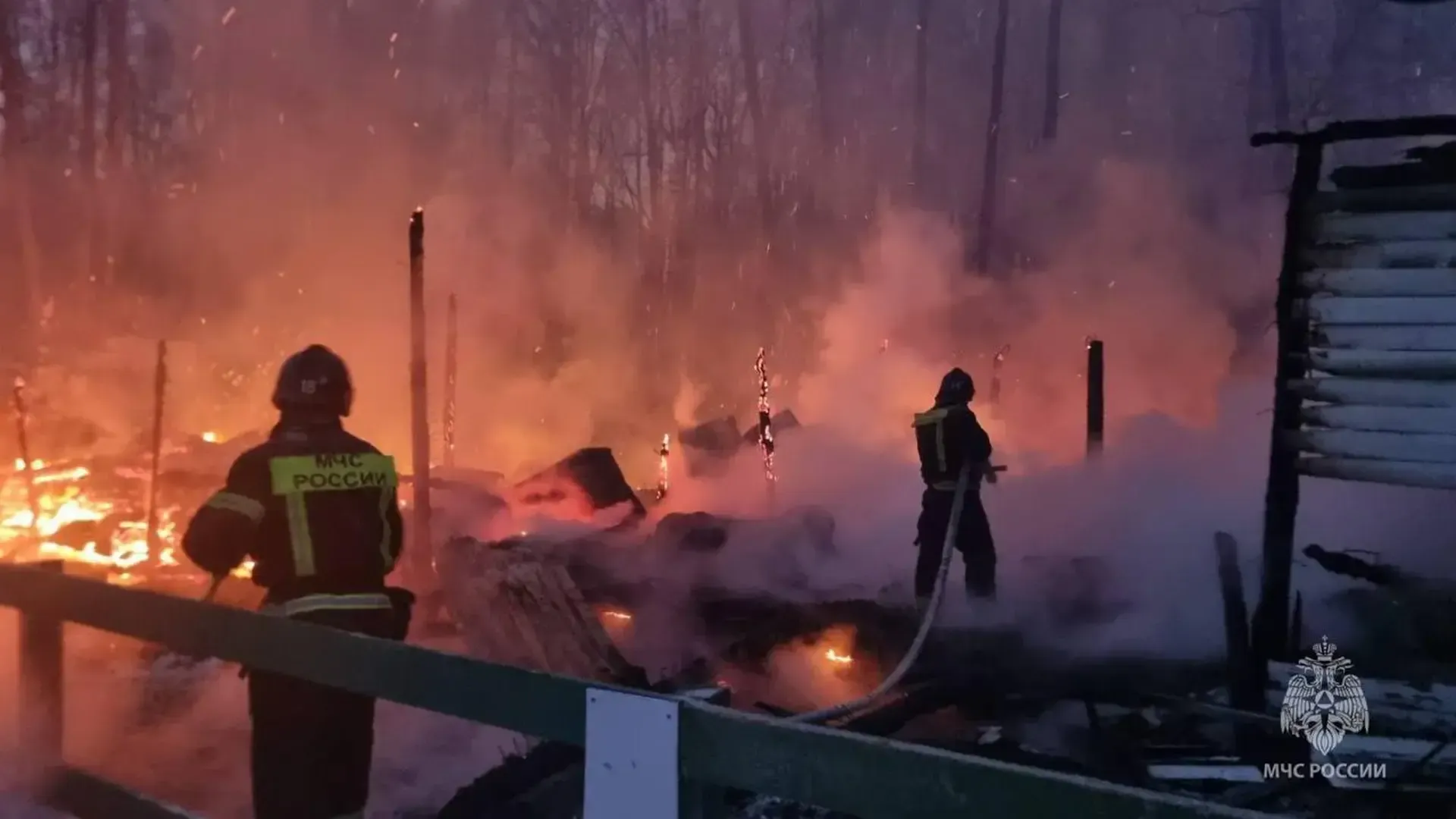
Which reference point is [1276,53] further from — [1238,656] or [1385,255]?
[1238,656]

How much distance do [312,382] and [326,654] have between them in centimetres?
124

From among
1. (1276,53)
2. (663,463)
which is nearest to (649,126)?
(663,463)

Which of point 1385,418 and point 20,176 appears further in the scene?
point 20,176

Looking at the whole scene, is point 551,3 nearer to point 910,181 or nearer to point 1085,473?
point 910,181

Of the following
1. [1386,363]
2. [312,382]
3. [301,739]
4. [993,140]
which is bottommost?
[301,739]

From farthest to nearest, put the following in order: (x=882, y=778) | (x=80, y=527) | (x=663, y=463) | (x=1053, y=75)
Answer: (x=1053, y=75)
(x=663, y=463)
(x=80, y=527)
(x=882, y=778)

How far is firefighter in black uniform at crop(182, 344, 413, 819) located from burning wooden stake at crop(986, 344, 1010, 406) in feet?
48.8

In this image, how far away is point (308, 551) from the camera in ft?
11.5

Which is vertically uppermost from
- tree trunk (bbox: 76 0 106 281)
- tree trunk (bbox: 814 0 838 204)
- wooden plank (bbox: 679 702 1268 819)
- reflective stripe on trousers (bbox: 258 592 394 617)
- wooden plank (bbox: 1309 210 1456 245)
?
tree trunk (bbox: 814 0 838 204)

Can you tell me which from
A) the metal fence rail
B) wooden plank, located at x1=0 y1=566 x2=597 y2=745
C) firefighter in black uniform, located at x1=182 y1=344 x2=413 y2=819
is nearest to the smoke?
firefighter in black uniform, located at x1=182 y1=344 x2=413 y2=819

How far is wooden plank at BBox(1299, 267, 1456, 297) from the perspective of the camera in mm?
5078

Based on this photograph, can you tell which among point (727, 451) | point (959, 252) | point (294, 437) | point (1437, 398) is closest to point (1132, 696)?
point (1437, 398)

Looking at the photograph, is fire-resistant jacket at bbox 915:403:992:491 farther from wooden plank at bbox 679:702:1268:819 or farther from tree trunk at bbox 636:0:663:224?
tree trunk at bbox 636:0:663:224

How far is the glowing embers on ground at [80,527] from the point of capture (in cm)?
941
